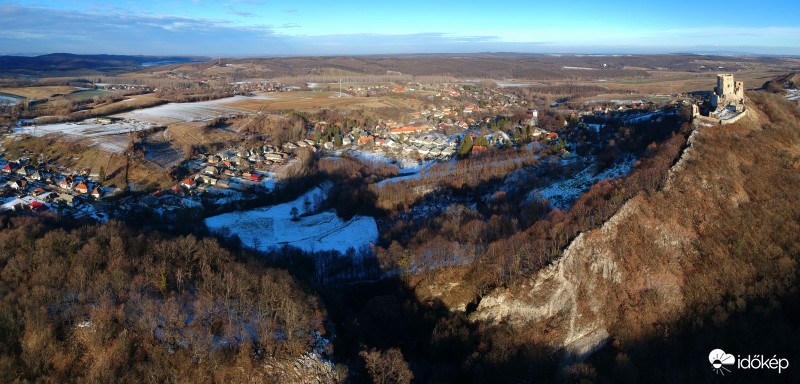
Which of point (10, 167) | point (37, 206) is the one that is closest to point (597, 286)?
point (37, 206)

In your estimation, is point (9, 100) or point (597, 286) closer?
point (597, 286)

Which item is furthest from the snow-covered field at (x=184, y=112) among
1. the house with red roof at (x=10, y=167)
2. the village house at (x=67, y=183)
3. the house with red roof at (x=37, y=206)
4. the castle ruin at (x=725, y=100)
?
the castle ruin at (x=725, y=100)

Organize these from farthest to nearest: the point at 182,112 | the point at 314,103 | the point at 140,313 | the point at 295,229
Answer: the point at 314,103 < the point at 182,112 < the point at 295,229 < the point at 140,313

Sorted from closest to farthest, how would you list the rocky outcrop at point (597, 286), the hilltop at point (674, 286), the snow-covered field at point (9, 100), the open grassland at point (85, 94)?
the hilltop at point (674, 286) < the rocky outcrop at point (597, 286) < the snow-covered field at point (9, 100) < the open grassland at point (85, 94)

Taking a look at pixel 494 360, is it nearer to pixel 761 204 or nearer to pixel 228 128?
pixel 761 204

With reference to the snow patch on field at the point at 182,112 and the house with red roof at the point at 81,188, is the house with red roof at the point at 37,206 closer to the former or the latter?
the house with red roof at the point at 81,188

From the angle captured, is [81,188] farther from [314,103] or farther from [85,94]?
[85,94]
